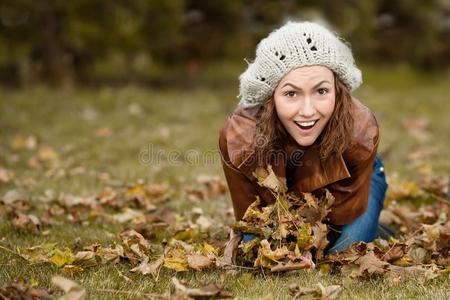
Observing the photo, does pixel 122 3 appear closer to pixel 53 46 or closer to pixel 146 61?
pixel 53 46

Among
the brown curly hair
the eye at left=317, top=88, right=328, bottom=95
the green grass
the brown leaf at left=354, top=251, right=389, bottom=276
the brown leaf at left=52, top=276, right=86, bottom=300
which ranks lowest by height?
the green grass

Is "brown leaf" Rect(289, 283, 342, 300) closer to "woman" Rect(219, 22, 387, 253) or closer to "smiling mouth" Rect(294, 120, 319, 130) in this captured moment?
"woman" Rect(219, 22, 387, 253)

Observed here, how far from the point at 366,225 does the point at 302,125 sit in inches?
31.0

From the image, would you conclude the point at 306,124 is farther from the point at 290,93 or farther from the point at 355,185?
the point at 355,185

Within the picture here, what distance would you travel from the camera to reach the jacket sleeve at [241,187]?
310cm

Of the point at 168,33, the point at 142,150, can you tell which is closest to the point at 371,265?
the point at 142,150

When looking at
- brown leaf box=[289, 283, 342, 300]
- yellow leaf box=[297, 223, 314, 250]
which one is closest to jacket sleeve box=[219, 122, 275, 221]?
yellow leaf box=[297, 223, 314, 250]

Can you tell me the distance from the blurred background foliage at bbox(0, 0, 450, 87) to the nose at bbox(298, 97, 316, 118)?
7.04 metres

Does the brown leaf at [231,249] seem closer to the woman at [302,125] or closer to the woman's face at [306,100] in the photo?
the woman at [302,125]

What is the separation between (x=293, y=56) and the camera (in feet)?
9.48

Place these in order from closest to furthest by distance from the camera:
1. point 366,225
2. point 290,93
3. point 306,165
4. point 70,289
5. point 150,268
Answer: point 70,289
point 150,268
point 290,93
point 306,165
point 366,225

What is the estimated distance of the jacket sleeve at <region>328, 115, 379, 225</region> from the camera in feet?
10.1

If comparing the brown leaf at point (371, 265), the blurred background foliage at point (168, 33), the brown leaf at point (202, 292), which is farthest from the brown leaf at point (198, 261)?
the blurred background foliage at point (168, 33)

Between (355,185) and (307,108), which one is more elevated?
(307,108)
